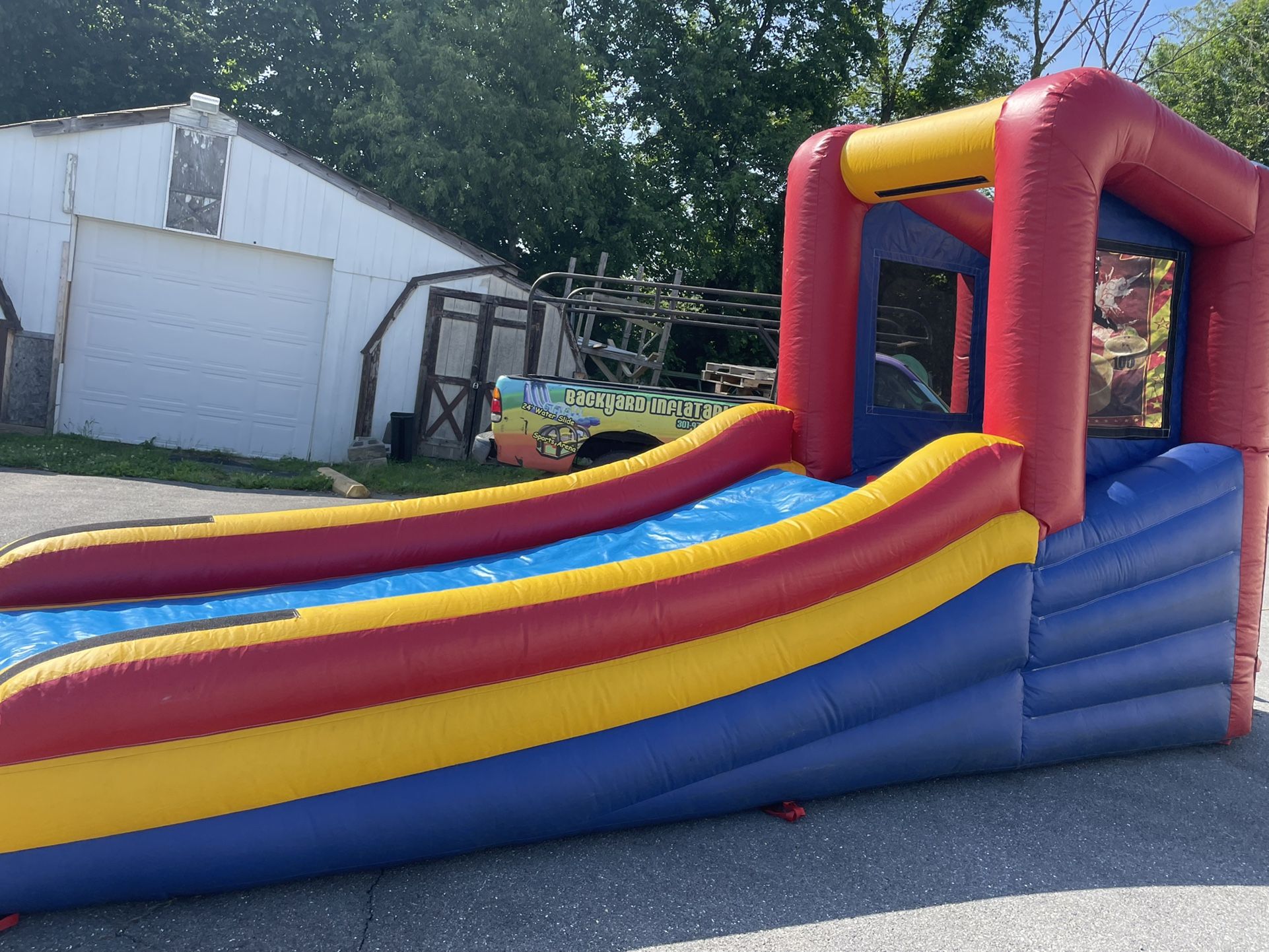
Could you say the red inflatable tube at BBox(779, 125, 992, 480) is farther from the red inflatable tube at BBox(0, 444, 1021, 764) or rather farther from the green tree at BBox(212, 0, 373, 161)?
the green tree at BBox(212, 0, 373, 161)

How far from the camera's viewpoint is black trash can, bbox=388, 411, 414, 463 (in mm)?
13195

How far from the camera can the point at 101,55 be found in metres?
17.9

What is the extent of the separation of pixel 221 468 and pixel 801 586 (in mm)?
9385

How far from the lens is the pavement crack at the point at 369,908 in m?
2.78

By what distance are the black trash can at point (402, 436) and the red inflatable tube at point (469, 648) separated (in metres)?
10.2

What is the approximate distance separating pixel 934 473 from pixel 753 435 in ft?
5.04

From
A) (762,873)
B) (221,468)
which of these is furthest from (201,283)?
(762,873)

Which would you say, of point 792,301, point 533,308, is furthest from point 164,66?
point 792,301

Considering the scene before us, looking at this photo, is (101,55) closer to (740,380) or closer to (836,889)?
(740,380)

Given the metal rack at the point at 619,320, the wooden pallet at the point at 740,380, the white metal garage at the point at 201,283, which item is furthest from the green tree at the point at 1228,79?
the white metal garage at the point at 201,283

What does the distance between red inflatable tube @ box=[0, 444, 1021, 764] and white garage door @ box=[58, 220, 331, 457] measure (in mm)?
10906

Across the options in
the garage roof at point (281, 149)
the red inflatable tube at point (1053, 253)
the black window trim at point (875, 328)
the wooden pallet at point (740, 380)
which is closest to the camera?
the red inflatable tube at point (1053, 253)

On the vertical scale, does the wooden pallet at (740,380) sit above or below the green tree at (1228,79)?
below

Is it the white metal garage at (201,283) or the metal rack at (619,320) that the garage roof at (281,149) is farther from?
the metal rack at (619,320)
